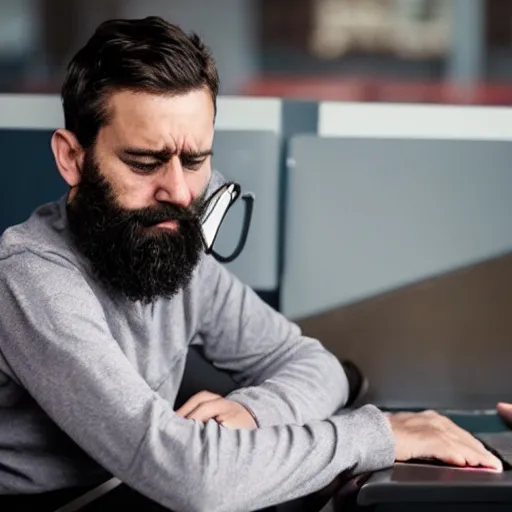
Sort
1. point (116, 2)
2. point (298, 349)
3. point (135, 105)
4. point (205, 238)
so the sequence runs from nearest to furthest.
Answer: point (135, 105)
point (205, 238)
point (298, 349)
point (116, 2)

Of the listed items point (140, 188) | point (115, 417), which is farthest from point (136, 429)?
point (140, 188)

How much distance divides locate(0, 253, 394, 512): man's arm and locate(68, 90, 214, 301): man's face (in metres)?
0.09

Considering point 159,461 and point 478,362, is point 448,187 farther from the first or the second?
point 159,461

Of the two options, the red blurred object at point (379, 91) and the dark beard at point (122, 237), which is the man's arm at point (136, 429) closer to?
the dark beard at point (122, 237)

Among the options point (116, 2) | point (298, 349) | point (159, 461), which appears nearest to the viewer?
point (159, 461)

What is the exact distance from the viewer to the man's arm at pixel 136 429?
122 centimetres

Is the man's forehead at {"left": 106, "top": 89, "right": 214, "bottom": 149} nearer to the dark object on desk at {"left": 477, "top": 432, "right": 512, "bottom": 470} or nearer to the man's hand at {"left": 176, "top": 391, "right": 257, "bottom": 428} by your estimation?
the man's hand at {"left": 176, "top": 391, "right": 257, "bottom": 428}

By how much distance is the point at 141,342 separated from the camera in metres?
1.50

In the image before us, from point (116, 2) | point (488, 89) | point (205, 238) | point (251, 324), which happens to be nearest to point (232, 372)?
point (251, 324)

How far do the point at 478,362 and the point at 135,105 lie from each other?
0.76 m

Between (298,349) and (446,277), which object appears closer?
(298,349)

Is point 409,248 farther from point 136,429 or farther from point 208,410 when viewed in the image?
point 136,429

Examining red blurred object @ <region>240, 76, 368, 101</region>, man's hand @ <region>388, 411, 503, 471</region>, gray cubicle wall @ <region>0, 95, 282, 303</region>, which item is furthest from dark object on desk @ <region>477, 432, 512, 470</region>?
red blurred object @ <region>240, 76, 368, 101</region>

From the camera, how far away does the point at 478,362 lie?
1.82 metres
